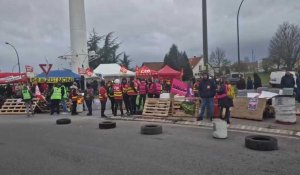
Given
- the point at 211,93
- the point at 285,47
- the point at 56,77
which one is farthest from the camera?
the point at 285,47

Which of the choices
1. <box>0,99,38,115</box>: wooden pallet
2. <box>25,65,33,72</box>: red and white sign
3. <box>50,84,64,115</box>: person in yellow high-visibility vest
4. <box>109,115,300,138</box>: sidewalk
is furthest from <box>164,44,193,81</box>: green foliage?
<box>109,115,300,138</box>: sidewalk

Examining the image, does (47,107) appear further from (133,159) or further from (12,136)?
(133,159)

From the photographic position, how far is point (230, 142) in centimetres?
974

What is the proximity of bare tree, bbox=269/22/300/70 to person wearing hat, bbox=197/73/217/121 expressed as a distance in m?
62.9

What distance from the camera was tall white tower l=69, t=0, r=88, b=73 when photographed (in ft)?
131

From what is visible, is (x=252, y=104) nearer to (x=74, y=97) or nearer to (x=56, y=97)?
(x=74, y=97)

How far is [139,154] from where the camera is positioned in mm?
8508

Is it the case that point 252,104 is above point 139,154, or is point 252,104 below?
above

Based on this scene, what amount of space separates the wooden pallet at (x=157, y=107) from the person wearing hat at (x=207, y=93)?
198cm

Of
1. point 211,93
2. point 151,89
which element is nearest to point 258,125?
point 211,93

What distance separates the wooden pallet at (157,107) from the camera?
15289mm

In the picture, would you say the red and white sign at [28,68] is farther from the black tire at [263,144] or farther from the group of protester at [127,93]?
the black tire at [263,144]

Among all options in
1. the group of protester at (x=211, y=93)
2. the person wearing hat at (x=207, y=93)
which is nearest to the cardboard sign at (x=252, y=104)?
the group of protester at (x=211, y=93)

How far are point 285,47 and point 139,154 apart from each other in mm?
70422
